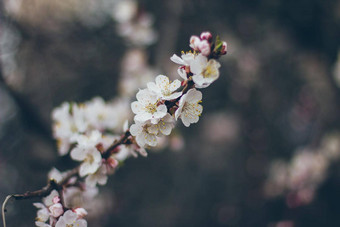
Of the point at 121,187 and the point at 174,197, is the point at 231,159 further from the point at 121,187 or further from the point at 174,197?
the point at 121,187

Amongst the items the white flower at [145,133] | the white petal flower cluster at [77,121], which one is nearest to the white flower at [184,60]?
the white flower at [145,133]

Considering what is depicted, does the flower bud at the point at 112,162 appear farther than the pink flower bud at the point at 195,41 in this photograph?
Yes

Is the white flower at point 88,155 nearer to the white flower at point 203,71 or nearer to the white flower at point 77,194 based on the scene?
the white flower at point 77,194

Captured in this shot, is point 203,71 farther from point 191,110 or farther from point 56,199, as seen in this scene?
point 56,199

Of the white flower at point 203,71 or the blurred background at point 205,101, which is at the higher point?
the blurred background at point 205,101

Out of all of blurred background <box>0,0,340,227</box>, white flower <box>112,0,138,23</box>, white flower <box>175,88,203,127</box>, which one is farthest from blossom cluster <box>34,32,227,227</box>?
white flower <box>112,0,138,23</box>

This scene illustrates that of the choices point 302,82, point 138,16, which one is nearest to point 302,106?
point 302,82
